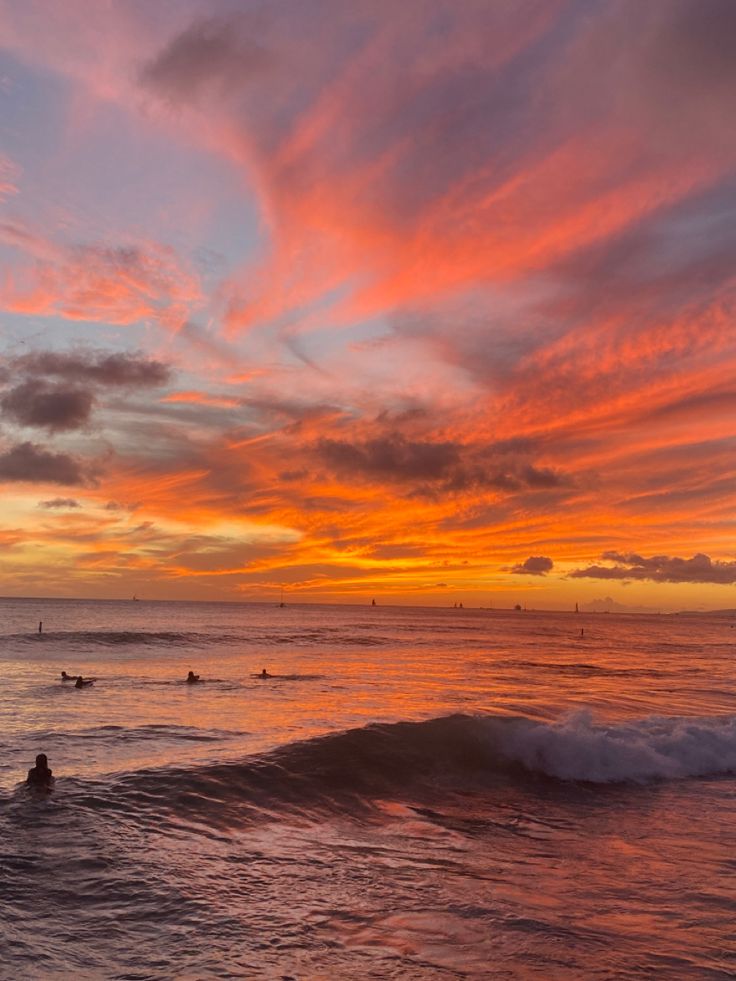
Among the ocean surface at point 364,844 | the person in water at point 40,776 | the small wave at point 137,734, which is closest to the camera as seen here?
the ocean surface at point 364,844

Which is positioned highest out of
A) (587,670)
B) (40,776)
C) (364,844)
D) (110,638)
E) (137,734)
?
(40,776)

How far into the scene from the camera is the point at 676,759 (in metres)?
21.2

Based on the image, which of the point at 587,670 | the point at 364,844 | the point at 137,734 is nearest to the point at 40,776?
the point at 364,844

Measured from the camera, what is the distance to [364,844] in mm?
13078

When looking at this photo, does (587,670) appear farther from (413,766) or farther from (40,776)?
(40,776)

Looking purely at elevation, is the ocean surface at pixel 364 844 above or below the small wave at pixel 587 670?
above

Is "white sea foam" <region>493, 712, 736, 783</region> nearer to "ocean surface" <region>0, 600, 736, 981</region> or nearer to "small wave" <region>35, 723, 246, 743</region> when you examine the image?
"ocean surface" <region>0, 600, 736, 981</region>

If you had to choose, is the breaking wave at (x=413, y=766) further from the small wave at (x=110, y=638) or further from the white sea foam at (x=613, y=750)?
the small wave at (x=110, y=638)

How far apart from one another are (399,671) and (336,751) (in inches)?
1324

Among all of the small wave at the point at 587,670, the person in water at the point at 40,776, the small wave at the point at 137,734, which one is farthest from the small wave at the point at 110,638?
the person in water at the point at 40,776

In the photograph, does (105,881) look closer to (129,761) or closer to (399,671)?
(129,761)

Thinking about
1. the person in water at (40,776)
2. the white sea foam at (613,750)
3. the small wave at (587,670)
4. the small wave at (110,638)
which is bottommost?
the small wave at (587,670)

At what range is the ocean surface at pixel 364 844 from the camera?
28.0 feet

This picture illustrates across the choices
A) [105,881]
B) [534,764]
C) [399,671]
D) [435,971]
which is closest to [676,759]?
[534,764]
